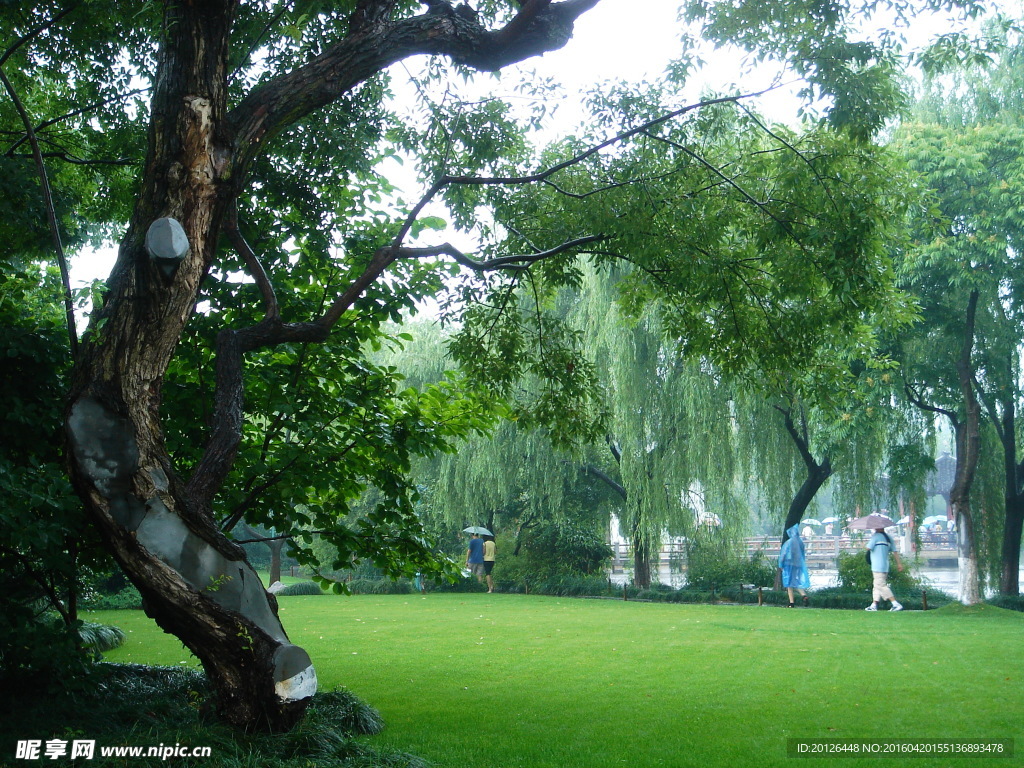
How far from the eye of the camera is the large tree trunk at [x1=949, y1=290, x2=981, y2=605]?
19.6 metres

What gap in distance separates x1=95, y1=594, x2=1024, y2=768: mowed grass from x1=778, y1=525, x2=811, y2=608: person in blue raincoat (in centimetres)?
286

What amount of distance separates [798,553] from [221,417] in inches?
702

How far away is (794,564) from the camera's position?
2130 centimetres

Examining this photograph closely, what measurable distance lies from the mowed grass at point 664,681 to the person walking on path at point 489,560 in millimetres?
9038

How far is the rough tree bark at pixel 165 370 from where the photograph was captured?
18.1 ft

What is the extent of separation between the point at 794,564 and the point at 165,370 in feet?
60.0

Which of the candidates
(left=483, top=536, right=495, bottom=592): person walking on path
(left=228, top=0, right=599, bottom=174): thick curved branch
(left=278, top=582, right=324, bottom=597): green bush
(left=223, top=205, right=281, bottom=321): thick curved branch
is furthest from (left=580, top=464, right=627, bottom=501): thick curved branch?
(left=223, top=205, right=281, bottom=321): thick curved branch

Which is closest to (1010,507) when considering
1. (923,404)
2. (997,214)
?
(923,404)

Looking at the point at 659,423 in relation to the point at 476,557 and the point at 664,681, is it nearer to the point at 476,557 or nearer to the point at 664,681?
the point at 476,557

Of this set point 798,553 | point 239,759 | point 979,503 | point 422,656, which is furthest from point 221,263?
point 979,503

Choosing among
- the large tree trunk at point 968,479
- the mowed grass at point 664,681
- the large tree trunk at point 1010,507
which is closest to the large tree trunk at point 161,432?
the mowed grass at point 664,681

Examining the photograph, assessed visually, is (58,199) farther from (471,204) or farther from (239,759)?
(239,759)

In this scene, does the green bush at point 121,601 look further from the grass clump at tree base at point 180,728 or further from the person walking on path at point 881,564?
the person walking on path at point 881,564

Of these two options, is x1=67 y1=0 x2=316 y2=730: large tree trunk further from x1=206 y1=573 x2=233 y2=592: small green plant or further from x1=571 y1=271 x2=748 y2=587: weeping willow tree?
x1=571 y1=271 x2=748 y2=587: weeping willow tree
